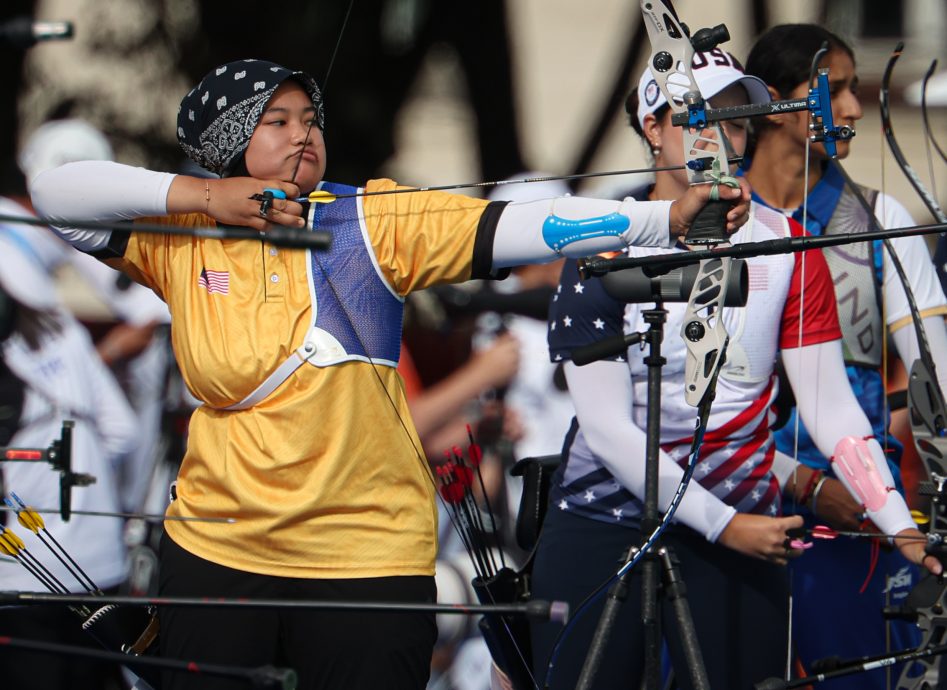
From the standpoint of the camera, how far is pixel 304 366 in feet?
6.64

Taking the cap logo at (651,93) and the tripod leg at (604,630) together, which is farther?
the cap logo at (651,93)

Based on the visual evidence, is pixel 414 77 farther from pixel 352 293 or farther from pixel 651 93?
pixel 352 293

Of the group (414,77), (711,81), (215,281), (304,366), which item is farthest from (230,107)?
(414,77)

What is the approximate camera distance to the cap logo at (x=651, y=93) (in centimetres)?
248

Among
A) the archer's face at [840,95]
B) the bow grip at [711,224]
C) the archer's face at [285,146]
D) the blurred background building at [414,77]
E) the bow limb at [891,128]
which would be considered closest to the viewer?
the bow grip at [711,224]

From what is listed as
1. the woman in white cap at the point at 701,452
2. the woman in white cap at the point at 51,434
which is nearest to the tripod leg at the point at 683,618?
the woman in white cap at the point at 701,452

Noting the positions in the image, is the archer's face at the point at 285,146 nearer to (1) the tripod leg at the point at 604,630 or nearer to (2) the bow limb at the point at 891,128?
(1) the tripod leg at the point at 604,630

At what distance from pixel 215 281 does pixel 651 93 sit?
0.93 metres

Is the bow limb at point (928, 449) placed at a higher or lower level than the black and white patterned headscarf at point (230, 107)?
lower

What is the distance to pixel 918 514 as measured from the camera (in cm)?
273

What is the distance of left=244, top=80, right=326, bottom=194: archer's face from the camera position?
6.95 feet

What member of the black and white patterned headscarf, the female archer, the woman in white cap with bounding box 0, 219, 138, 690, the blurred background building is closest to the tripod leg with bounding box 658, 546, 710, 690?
the female archer

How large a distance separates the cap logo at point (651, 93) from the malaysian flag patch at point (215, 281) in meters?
0.90

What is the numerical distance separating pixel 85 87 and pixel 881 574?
14.7 feet
